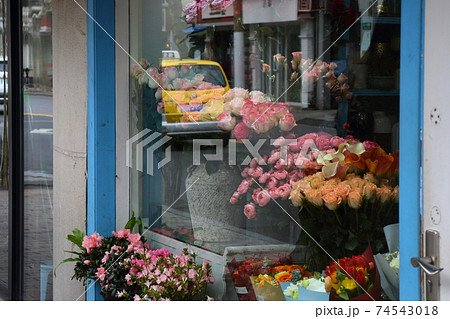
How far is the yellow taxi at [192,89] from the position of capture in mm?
2980

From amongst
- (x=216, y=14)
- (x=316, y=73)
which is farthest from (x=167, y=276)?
(x=216, y=14)

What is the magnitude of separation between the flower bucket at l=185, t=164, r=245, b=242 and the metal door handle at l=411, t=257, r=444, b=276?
1050 mm

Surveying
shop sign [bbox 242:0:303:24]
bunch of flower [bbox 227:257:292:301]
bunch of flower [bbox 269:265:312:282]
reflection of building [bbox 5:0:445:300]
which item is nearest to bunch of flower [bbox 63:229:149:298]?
reflection of building [bbox 5:0:445:300]

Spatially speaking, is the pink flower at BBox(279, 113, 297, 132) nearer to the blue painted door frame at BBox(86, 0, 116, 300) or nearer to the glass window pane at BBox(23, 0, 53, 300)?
the blue painted door frame at BBox(86, 0, 116, 300)

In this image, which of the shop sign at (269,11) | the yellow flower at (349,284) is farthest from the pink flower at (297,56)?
A: the yellow flower at (349,284)

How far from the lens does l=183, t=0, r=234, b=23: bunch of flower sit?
2990 millimetres

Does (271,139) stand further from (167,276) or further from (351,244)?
(167,276)

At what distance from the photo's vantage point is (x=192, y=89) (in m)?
3.09

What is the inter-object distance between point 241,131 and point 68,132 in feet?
3.57

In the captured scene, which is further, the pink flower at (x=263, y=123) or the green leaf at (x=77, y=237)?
the green leaf at (x=77, y=237)

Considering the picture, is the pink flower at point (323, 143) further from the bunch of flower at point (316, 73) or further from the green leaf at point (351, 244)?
the green leaf at point (351, 244)

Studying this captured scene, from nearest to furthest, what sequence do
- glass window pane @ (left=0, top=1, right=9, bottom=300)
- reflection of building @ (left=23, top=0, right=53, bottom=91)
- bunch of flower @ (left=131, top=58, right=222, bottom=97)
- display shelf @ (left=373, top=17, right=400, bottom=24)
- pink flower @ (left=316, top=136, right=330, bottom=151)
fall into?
display shelf @ (left=373, top=17, right=400, bottom=24), pink flower @ (left=316, top=136, right=330, bottom=151), bunch of flower @ (left=131, top=58, right=222, bottom=97), reflection of building @ (left=23, top=0, right=53, bottom=91), glass window pane @ (left=0, top=1, right=9, bottom=300)

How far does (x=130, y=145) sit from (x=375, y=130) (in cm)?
134

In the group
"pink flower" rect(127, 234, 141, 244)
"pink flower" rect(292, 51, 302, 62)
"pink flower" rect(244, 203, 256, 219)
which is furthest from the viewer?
"pink flower" rect(127, 234, 141, 244)
